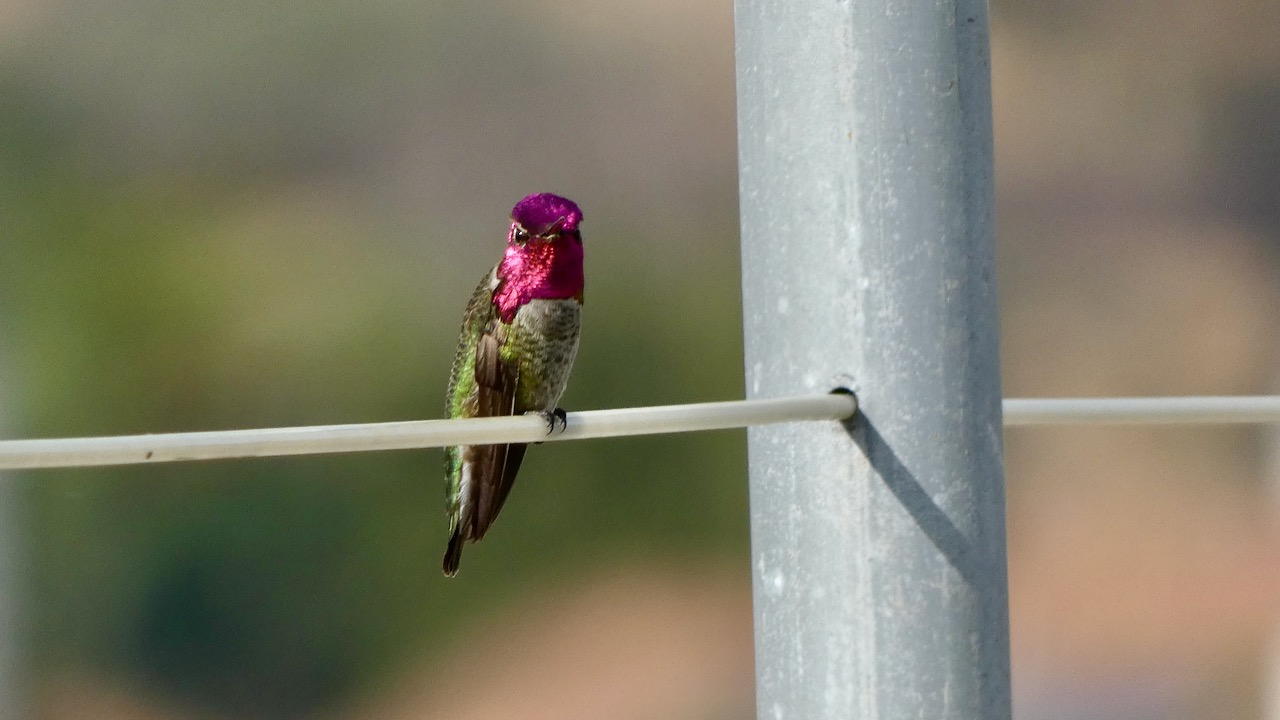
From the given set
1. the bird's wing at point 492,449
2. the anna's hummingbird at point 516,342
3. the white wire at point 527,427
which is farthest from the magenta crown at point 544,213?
the white wire at point 527,427

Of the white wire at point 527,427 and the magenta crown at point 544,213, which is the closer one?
the white wire at point 527,427

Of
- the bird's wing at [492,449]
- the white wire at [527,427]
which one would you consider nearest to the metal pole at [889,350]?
the white wire at [527,427]

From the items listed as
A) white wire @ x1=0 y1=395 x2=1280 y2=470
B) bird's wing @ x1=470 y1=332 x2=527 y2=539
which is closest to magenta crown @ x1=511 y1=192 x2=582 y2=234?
bird's wing @ x1=470 y1=332 x2=527 y2=539

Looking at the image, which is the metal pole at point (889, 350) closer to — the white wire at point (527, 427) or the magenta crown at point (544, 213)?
the white wire at point (527, 427)

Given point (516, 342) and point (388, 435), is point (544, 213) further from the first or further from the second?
point (388, 435)

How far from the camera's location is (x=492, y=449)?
3.64 ft

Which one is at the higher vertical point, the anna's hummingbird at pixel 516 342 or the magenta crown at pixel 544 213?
the magenta crown at pixel 544 213

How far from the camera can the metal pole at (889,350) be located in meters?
0.57

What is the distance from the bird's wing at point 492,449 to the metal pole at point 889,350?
0.54 meters

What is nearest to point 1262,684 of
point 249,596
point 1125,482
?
point 1125,482

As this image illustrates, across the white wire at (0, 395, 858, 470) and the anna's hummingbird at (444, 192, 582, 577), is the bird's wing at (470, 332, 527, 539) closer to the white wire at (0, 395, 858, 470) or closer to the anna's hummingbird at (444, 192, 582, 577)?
the anna's hummingbird at (444, 192, 582, 577)

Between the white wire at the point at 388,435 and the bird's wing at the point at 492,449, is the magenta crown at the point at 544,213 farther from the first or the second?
the white wire at the point at 388,435

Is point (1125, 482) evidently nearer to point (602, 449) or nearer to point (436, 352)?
point (602, 449)

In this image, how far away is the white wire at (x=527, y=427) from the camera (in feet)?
1.59
